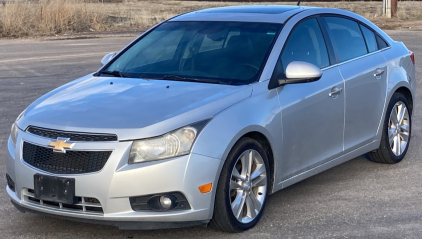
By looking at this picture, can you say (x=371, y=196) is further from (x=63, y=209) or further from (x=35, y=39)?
(x=35, y=39)

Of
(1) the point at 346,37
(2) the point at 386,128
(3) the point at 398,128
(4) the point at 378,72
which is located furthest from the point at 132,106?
(3) the point at 398,128

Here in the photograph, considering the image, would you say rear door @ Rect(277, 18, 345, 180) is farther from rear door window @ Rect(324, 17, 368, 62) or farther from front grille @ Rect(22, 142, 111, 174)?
front grille @ Rect(22, 142, 111, 174)

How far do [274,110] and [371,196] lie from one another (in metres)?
1.42

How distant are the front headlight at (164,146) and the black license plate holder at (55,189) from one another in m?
0.46

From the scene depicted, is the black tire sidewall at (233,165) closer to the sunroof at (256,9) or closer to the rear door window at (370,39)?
the sunroof at (256,9)

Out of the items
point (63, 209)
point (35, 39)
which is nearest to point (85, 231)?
point (63, 209)

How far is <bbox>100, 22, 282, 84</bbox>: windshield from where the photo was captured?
18.6ft

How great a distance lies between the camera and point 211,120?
4.81 m

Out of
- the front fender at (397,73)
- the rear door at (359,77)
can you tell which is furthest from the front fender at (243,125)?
the front fender at (397,73)

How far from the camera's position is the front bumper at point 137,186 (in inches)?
179

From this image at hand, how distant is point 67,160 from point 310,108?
2.12 m

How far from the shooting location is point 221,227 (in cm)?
500

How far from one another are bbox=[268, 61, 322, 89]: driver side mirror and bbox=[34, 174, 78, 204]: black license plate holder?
1.78 meters

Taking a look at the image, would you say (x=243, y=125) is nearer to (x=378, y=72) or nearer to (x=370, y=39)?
(x=378, y=72)
